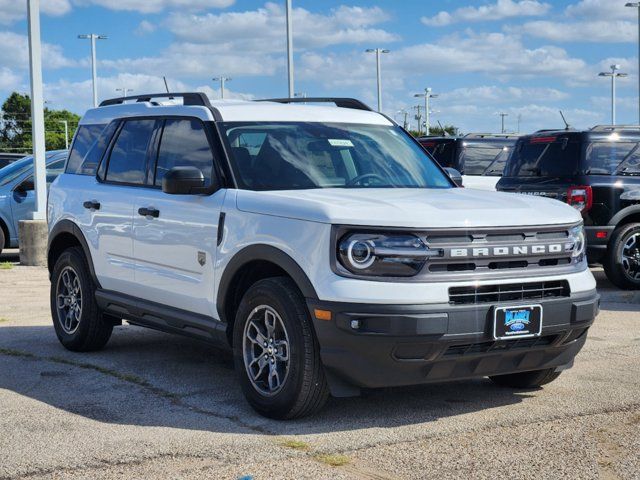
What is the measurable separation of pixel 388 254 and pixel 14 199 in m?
12.5

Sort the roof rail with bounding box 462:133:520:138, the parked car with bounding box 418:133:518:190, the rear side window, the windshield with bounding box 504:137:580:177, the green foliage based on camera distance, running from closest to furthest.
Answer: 1. the rear side window
2. the windshield with bounding box 504:137:580:177
3. the parked car with bounding box 418:133:518:190
4. the roof rail with bounding box 462:133:520:138
5. the green foliage

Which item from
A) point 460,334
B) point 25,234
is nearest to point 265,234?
point 460,334

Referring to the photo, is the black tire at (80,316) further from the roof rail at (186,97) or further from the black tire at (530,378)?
the black tire at (530,378)

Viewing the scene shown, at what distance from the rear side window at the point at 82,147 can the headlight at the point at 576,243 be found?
3848mm

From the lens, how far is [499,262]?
5.53 m

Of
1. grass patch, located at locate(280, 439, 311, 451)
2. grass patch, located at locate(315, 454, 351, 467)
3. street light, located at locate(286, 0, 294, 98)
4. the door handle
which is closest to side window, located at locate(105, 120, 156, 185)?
the door handle

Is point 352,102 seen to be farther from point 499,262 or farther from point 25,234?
point 25,234

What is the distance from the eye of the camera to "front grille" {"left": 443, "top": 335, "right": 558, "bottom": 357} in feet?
17.8

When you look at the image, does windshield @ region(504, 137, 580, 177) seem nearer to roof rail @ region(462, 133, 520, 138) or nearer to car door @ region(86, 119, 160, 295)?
roof rail @ region(462, 133, 520, 138)

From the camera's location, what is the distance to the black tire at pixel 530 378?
6.39 m

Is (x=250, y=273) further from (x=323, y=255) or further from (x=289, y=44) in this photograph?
(x=289, y=44)

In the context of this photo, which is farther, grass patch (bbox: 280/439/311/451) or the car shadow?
the car shadow

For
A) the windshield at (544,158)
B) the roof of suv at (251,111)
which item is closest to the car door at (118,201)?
the roof of suv at (251,111)

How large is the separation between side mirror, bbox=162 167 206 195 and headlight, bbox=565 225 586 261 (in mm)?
2207
